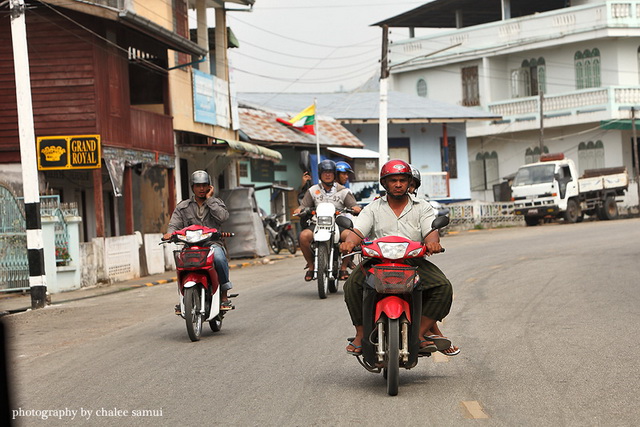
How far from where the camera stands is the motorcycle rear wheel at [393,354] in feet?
22.3

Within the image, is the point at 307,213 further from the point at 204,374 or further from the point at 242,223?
the point at 242,223

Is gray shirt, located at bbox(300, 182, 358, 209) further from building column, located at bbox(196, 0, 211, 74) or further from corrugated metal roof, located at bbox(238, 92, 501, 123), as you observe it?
corrugated metal roof, located at bbox(238, 92, 501, 123)

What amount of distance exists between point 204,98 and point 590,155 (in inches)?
1063

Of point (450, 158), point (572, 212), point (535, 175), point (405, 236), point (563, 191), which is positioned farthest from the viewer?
point (450, 158)

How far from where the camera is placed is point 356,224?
24.8ft

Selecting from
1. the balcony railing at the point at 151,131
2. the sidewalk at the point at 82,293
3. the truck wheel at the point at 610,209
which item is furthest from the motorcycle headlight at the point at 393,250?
the truck wheel at the point at 610,209

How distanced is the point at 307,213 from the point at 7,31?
1019 cm

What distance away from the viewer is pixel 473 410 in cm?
639

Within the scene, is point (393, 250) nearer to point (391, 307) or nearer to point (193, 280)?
point (391, 307)

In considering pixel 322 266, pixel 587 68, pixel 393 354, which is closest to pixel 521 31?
pixel 587 68

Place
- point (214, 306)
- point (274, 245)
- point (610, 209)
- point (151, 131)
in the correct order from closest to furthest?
point (214, 306) → point (151, 131) → point (274, 245) → point (610, 209)

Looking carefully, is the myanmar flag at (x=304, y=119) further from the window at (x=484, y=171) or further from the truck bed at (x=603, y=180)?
the window at (x=484, y=171)

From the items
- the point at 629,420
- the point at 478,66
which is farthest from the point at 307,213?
the point at 478,66

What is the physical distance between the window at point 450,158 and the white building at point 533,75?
14.0ft
